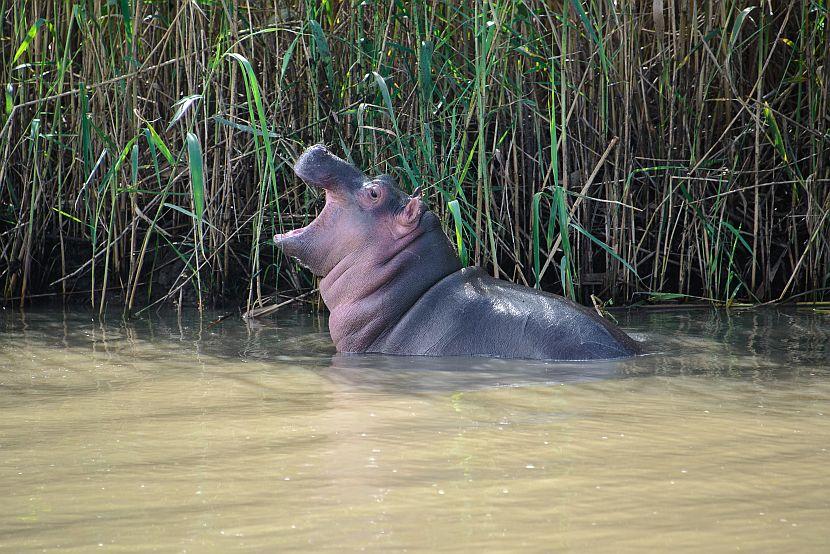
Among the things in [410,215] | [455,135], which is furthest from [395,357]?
[455,135]

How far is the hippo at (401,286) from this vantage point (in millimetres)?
4250

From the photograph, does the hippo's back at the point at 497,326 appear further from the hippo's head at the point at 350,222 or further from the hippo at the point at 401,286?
the hippo's head at the point at 350,222

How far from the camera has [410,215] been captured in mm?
4484

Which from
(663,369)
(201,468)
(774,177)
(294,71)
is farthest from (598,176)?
(201,468)

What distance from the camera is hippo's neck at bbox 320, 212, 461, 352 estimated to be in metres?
4.50

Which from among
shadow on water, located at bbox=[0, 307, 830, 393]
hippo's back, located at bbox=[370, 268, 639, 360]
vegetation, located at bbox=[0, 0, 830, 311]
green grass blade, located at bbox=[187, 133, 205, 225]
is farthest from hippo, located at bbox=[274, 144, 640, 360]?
vegetation, located at bbox=[0, 0, 830, 311]

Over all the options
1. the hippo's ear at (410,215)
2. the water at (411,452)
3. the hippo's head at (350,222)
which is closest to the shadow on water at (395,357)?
the water at (411,452)

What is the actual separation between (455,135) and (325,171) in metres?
0.93

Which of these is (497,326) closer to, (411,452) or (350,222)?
(350,222)

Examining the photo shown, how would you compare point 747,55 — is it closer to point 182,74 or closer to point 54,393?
point 182,74

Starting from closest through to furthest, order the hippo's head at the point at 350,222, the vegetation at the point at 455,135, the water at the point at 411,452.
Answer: the water at the point at 411,452, the hippo's head at the point at 350,222, the vegetation at the point at 455,135

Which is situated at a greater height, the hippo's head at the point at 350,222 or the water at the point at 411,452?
the hippo's head at the point at 350,222

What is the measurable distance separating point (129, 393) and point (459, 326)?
1.45 m

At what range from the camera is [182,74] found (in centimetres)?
583
